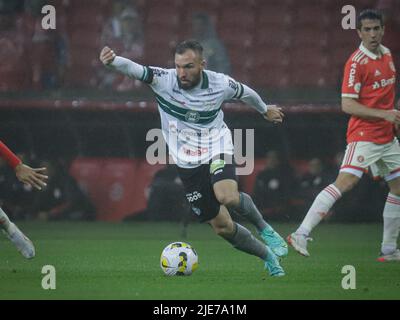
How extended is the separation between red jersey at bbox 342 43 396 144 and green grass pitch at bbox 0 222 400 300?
1296 millimetres

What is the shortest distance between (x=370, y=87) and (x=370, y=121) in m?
0.34

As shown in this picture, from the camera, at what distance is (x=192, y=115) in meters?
9.15

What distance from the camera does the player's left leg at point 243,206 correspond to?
852 cm

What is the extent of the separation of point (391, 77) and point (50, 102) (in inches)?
295

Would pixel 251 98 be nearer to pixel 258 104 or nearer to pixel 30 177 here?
pixel 258 104

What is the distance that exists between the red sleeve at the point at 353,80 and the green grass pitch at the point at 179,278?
1675 mm

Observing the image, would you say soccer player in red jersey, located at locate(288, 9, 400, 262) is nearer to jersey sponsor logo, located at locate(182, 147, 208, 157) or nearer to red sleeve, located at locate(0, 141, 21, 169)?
jersey sponsor logo, located at locate(182, 147, 208, 157)

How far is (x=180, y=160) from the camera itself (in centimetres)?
920

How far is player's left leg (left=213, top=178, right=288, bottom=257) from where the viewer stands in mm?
8516

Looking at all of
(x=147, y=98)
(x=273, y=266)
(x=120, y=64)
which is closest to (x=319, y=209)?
(x=273, y=266)

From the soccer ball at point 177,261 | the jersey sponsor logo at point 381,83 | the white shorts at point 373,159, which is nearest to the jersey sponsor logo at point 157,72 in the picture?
the soccer ball at point 177,261
